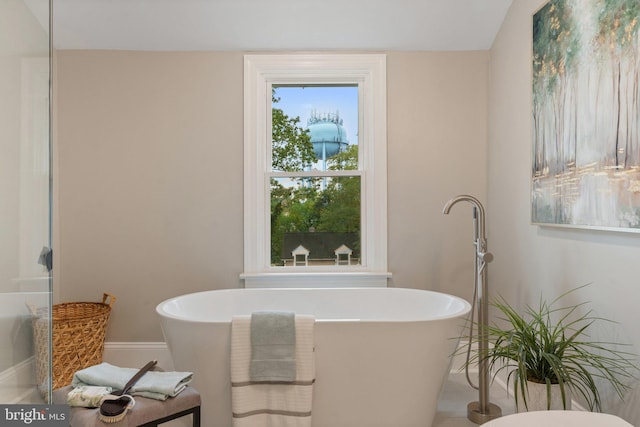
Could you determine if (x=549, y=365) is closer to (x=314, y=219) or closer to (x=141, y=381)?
(x=141, y=381)

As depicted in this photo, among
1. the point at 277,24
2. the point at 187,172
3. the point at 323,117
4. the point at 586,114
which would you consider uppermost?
the point at 277,24

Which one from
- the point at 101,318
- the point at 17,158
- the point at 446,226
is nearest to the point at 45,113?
the point at 17,158

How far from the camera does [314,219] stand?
3379mm

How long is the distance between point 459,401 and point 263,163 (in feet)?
6.52

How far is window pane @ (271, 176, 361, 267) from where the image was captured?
133 inches

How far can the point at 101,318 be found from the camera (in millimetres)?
2904

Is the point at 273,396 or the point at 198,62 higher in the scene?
the point at 198,62

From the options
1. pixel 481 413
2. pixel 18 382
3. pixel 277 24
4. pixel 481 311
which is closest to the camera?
pixel 18 382

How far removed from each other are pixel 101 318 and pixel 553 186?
273 centimetres

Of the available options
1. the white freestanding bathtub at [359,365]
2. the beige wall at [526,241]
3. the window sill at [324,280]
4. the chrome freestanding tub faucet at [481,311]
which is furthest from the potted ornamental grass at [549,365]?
the window sill at [324,280]

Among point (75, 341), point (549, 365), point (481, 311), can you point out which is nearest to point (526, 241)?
point (481, 311)

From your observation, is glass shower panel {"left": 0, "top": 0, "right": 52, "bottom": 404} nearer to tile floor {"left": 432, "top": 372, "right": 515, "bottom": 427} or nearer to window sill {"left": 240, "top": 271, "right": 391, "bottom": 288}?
window sill {"left": 240, "top": 271, "right": 391, "bottom": 288}

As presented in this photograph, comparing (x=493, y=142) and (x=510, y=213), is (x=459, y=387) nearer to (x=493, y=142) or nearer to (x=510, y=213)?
(x=510, y=213)

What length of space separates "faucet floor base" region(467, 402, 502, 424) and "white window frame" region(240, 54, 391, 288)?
38.3 inches
